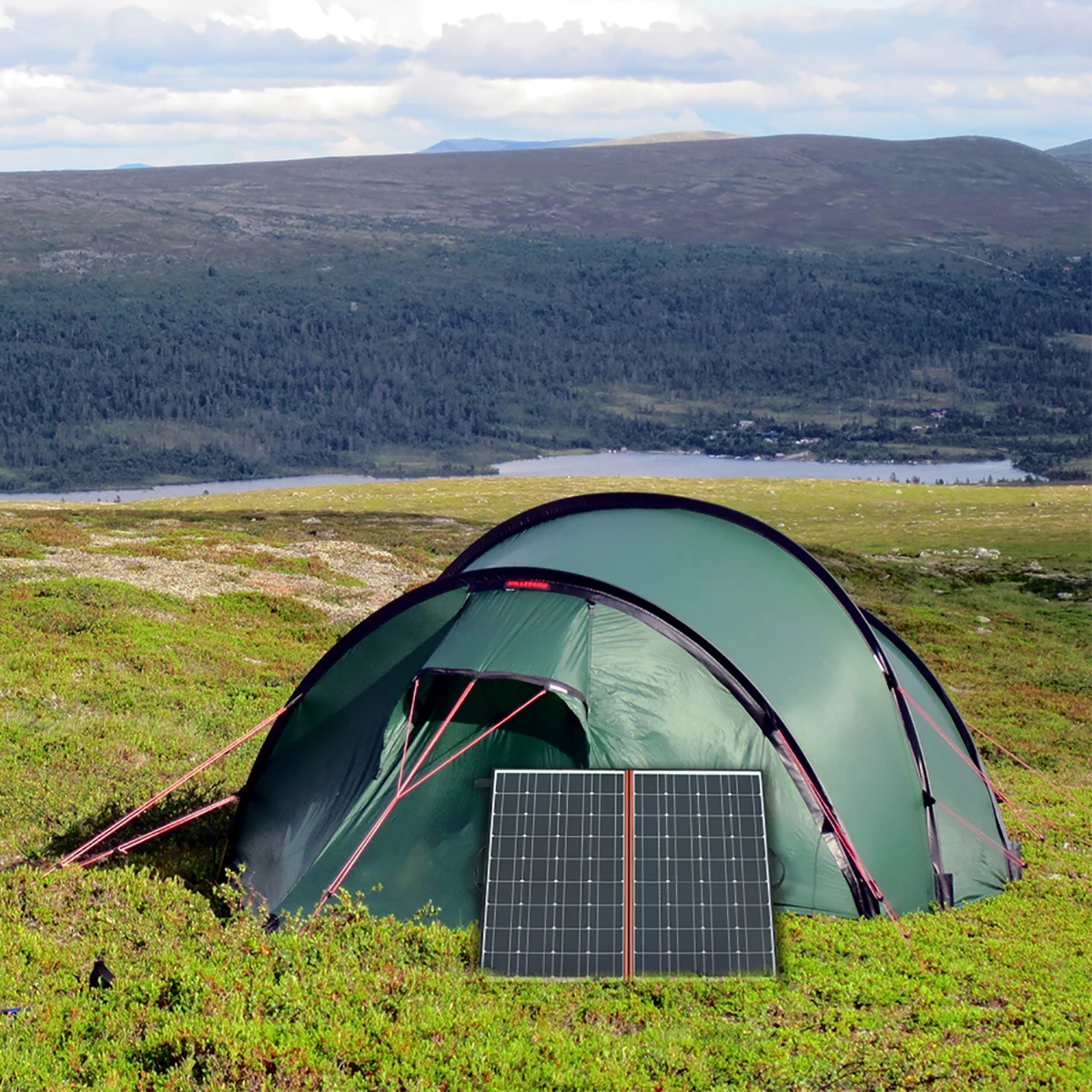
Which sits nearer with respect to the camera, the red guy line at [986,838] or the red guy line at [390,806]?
the red guy line at [390,806]

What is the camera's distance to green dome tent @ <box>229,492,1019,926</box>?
10.5 m

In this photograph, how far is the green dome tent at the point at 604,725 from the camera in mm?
10477

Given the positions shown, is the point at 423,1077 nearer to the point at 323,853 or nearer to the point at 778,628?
the point at 323,853

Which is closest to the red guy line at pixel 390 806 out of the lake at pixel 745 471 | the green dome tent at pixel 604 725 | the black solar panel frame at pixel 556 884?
the green dome tent at pixel 604 725

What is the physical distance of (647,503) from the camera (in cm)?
1284

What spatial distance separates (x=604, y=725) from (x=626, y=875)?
1.34 m

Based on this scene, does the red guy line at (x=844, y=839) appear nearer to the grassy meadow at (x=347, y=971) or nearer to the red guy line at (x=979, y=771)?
the grassy meadow at (x=347, y=971)

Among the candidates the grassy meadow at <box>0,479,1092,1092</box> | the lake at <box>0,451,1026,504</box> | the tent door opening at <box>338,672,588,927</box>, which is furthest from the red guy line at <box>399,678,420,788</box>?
the lake at <box>0,451,1026,504</box>

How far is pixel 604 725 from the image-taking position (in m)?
10.5

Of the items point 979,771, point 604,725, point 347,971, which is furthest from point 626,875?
point 979,771

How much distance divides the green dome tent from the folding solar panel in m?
0.33

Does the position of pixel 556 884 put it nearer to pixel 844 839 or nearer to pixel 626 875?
pixel 626 875

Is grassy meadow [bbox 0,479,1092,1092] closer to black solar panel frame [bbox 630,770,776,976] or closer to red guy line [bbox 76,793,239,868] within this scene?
red guy line [bbox 76,793,239,868]

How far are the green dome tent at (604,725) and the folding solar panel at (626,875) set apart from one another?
Result: 1.07ft
